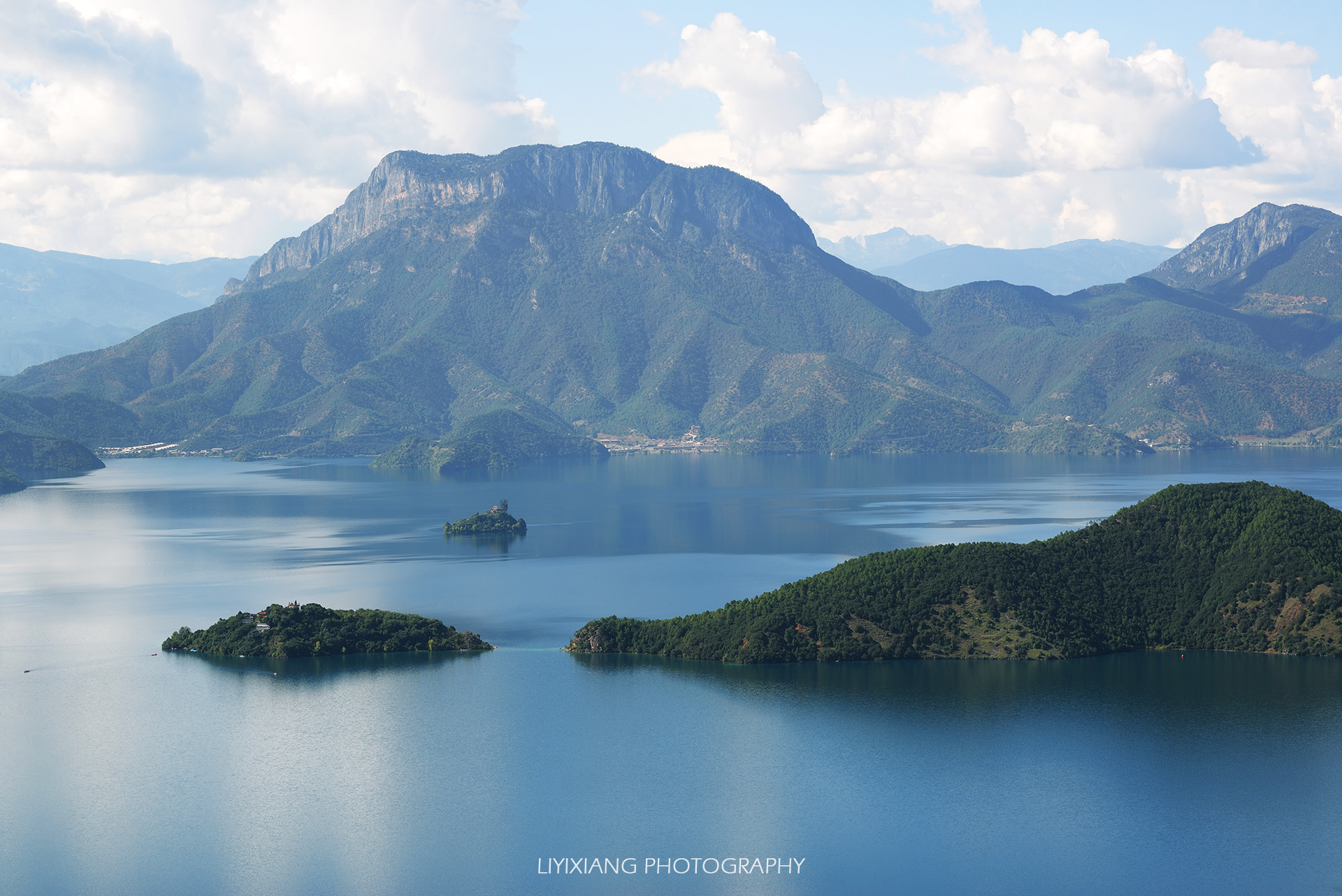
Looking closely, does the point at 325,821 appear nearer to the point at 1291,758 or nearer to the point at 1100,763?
the point at 1100,763

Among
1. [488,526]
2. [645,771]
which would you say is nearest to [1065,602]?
[645,771]

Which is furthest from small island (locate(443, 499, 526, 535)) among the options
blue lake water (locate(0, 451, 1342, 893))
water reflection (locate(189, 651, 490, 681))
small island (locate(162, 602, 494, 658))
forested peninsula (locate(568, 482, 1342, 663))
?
forested peninsula (locate(568, 482, 1342, 663))

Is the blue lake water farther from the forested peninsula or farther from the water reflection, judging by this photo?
the forested peninsula

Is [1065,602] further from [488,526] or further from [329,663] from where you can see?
[488,526]

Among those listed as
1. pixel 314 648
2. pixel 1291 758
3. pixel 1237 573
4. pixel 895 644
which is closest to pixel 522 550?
pixel 314 648

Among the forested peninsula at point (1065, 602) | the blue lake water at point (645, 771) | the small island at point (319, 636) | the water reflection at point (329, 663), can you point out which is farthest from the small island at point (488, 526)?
the forested peninsula at point (1065, 602)

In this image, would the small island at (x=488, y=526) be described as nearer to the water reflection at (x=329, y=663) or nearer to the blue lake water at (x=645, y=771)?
the blue lake water at (x=645, y=771)
